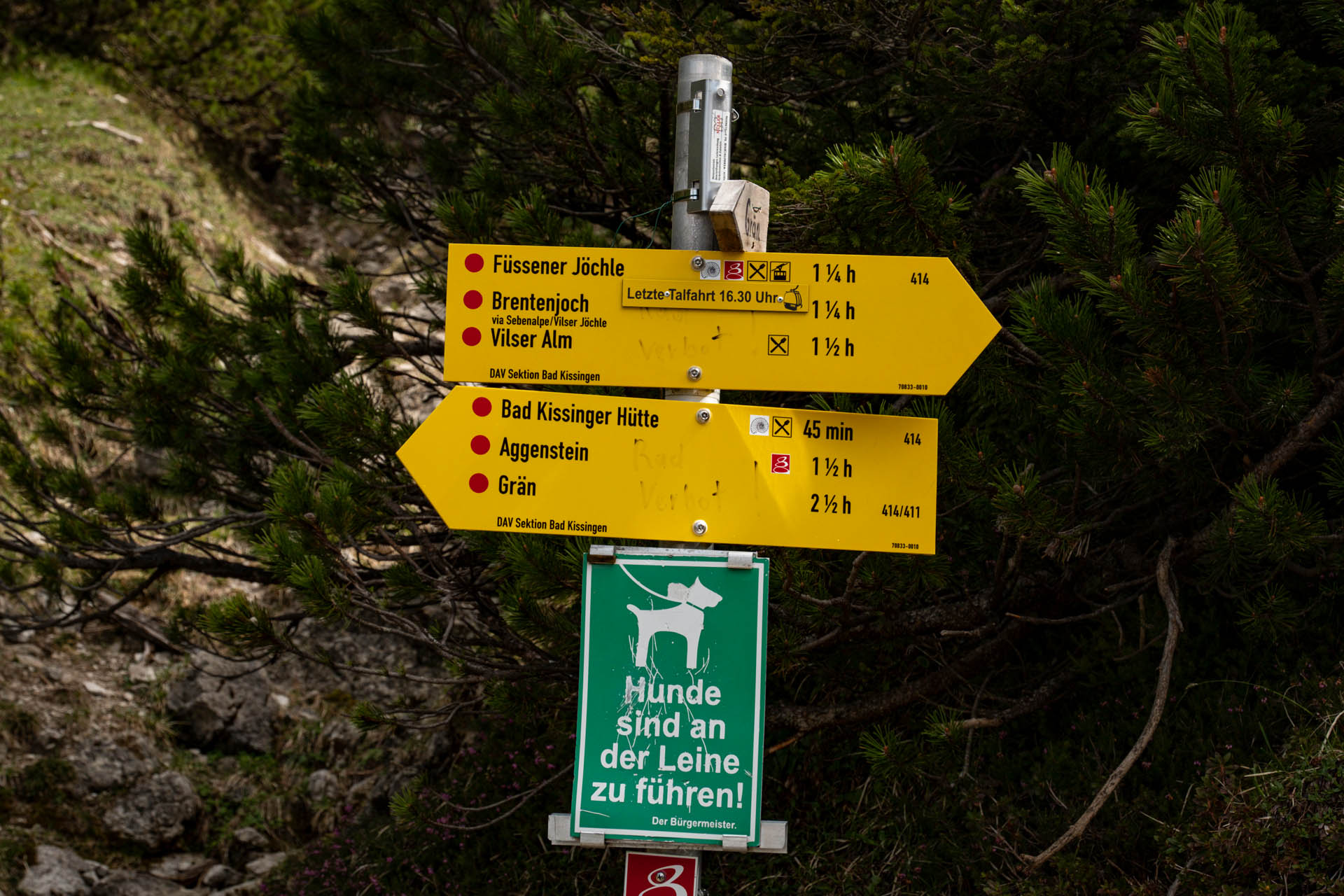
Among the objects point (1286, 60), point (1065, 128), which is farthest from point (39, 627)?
point (1286, 60)

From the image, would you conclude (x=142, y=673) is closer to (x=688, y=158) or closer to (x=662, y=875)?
(x=662, y=875)

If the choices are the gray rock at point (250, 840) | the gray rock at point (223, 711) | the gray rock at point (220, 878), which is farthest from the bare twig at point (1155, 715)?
the gray rock at point (223, 711)

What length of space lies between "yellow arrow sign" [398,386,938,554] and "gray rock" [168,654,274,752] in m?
5.08

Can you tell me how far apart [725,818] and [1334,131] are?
2.98m

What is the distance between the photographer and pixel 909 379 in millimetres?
2512

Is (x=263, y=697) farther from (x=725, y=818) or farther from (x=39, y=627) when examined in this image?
(x=725, y=818)

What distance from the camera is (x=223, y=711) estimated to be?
7051 mm

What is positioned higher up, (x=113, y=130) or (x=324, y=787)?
(x=113, y=130)

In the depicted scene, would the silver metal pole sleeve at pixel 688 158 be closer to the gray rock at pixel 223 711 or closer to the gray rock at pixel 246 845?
the gray rock at pixel 246 845

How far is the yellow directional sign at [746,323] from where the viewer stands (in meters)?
2.48

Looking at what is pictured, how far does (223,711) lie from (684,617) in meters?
5.54

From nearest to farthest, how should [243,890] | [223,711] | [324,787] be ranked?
1. [243,890]
2. [324,787]
3. [223,711]

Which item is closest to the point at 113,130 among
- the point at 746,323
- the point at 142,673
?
the point at 142,673

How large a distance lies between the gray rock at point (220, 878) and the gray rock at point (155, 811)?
38 centimetres
